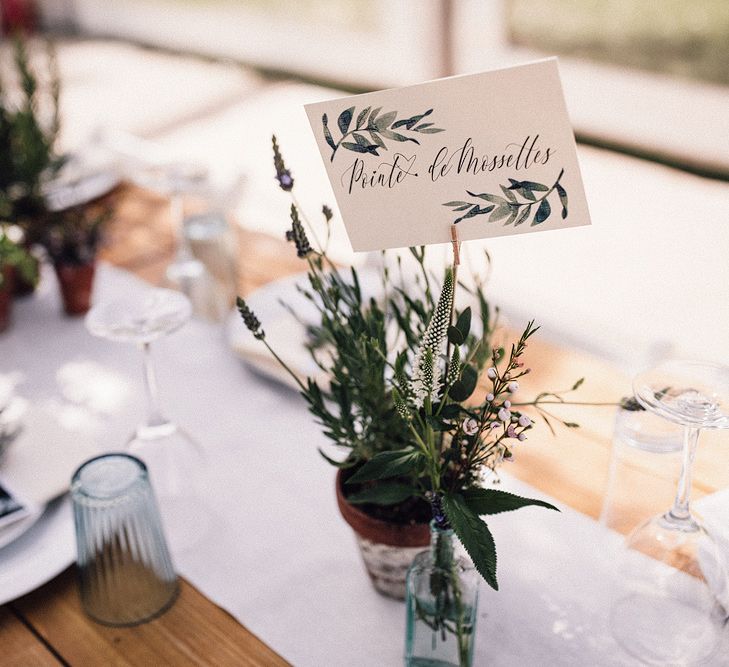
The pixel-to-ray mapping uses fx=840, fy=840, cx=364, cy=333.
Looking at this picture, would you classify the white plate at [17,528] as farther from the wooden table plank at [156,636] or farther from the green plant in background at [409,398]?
the green plant in background at [409,398]

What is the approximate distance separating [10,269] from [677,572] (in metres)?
1.12

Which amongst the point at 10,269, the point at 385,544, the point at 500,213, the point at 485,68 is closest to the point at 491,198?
the point at 500,213

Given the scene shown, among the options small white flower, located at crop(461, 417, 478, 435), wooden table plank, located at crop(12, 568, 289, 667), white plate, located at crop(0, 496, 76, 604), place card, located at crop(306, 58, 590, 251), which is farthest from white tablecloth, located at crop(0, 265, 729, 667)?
place card, located at crop(306, 58, 590, 251)

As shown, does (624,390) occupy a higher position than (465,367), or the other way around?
(465,367)

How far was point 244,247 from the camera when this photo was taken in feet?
5.26

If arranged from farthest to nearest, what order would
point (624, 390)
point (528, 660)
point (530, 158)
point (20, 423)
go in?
1. point (624, 390)
2. point (20, 423)
3. point (528, 660)
4. point (530, 158)

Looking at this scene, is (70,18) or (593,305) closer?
(593,305)

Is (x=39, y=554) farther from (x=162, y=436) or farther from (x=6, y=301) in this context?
(x=6, y=301)

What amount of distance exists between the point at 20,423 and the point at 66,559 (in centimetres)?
22

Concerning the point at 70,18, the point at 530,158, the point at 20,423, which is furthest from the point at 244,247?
the point at 70,18

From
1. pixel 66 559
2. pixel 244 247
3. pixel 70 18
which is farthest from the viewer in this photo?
pixel 70 18

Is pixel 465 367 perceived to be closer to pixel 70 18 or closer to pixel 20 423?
pixel 20 423

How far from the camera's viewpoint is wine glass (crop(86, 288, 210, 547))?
92 centimetres

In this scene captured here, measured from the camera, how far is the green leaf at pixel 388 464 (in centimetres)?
66
